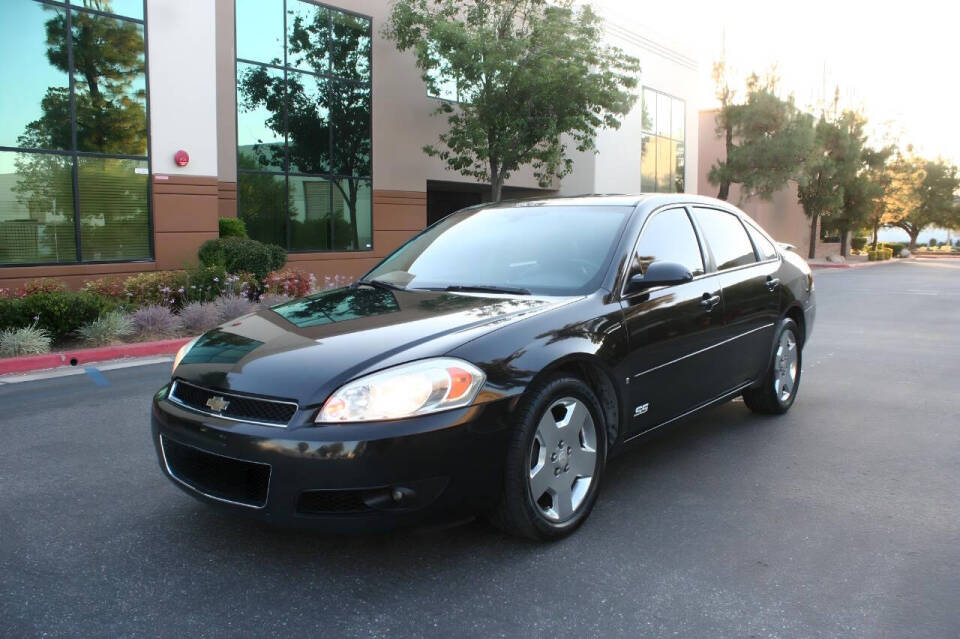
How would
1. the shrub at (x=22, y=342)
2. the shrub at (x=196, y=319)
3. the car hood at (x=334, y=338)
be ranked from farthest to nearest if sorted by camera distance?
the shrub at (x=196, y=319) → the shrub at (x=22, y=342) → the car hood at (x=334, y=338)

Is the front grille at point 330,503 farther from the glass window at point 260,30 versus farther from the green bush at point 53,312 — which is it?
the glass window at point 260,30

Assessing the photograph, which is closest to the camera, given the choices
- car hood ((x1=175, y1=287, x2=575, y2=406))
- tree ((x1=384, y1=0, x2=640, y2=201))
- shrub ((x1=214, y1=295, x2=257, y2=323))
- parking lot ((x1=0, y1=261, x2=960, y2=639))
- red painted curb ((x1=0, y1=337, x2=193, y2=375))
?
parking lot ((x1=0, y1=261, x2=960, y2=639))

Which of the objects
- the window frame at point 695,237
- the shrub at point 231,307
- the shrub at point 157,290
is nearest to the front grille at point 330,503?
the window frame at point 695,237

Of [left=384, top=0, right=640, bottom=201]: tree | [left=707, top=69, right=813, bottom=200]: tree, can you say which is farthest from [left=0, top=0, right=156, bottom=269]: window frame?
[left=707, top=69, right=813, bottom=200]: tree

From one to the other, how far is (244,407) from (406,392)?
2.14 ft

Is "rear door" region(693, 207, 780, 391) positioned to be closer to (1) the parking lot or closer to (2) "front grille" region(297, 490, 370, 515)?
(1) the parking lot

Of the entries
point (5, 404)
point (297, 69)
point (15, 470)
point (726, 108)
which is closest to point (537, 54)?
point (297, 69)

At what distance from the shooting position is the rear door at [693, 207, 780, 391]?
5.01 meters

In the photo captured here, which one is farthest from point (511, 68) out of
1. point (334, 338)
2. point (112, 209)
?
point (334, 338)

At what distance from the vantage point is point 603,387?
3.88 meters

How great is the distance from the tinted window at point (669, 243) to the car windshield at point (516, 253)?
0.54 ft

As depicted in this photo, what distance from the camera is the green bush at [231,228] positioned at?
1600cm

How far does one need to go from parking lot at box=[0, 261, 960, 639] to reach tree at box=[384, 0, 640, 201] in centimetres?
1407

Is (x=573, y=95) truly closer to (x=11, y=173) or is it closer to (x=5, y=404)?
(x=11, y=173)
